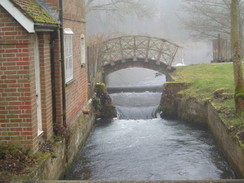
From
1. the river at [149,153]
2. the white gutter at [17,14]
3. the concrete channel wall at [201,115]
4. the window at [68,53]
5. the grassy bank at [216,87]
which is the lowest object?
the river at [149,153]

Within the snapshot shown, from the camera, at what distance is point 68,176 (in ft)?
28.8

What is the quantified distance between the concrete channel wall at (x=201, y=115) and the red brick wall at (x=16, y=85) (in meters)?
4.65

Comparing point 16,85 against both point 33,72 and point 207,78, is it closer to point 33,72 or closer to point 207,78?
point 33,72

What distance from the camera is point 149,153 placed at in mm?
10734

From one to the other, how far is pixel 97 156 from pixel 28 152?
3934 millimetres

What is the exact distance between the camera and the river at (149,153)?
9.04 meters

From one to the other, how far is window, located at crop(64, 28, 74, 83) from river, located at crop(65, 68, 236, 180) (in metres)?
2.39

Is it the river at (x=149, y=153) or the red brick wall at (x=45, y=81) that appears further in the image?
the river at (x=149, y=153)

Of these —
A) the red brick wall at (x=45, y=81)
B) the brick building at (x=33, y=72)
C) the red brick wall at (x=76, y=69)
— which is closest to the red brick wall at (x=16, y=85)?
the brick building at (x=33, y=72)

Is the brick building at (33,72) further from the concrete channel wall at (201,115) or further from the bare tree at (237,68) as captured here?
the bare tree at (237,68)

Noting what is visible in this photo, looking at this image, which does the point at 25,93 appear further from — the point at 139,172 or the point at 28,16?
the point at 139,172

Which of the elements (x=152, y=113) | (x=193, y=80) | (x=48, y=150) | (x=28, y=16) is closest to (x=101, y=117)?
(x=152, y=113)

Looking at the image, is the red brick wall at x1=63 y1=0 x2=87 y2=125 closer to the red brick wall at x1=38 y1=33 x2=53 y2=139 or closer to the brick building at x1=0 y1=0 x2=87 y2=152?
the brick building at x1=0 y1=0 x2=87 y2=152

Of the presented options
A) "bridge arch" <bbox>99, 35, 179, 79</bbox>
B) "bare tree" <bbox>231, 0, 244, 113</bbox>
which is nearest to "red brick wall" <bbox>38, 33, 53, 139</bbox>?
"bare tree" <bbox>231, 0, 244, 113</bbox>
